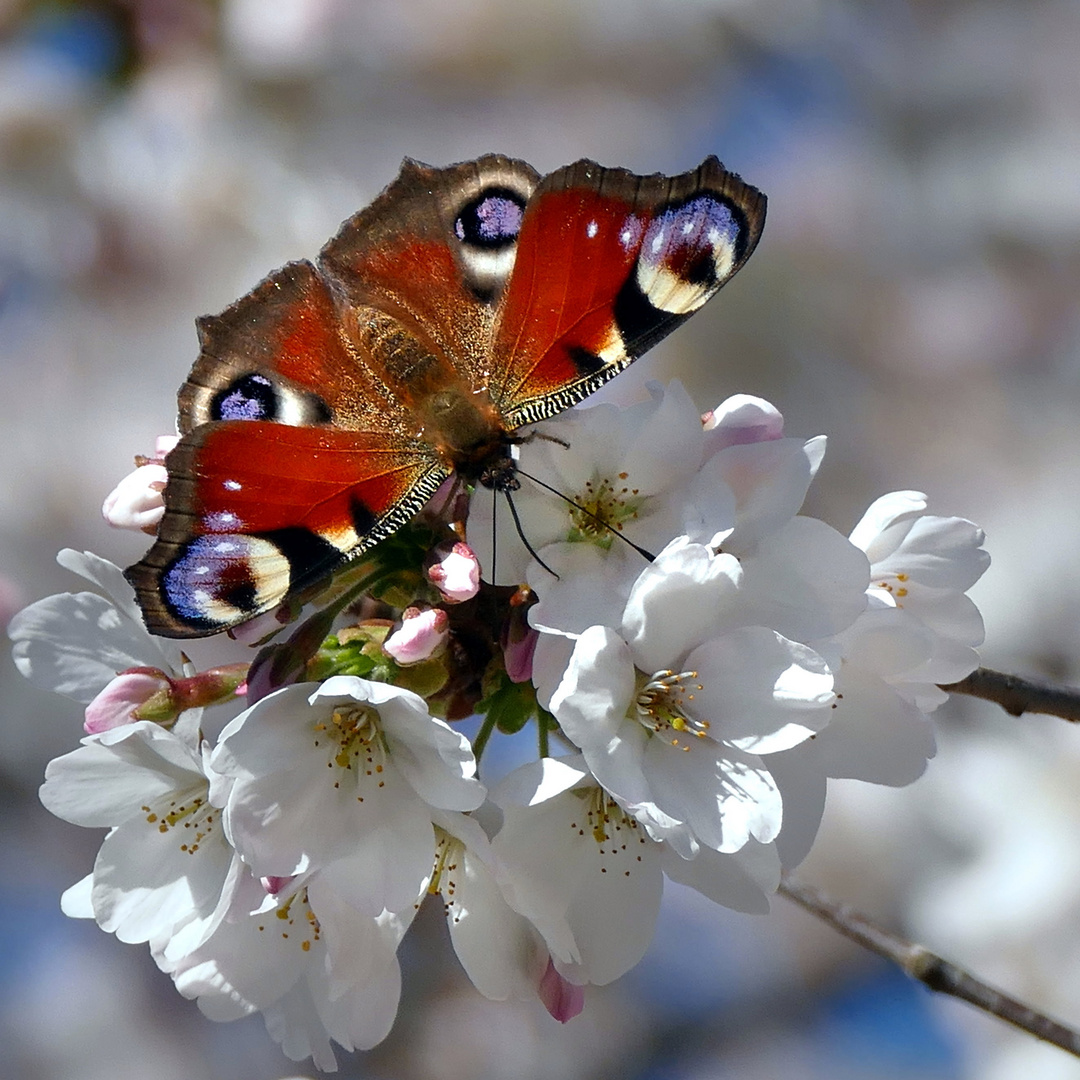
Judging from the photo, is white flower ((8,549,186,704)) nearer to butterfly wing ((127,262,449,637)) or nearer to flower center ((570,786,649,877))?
butterfly wing ((127,262,449,637))

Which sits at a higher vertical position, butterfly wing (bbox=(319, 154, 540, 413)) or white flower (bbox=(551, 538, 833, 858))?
butterfly wing (bbox=(319, 154, 540, 413))

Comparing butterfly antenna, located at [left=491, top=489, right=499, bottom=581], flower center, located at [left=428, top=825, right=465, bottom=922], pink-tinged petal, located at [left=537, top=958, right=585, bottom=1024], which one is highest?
butterfly antenna, located at [left=491, top=489, right=499, bottom=581]

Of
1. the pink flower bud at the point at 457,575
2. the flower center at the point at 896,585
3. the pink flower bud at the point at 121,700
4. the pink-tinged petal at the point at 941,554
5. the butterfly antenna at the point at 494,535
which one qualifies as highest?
the pink-tinged petal at the point at 941,554

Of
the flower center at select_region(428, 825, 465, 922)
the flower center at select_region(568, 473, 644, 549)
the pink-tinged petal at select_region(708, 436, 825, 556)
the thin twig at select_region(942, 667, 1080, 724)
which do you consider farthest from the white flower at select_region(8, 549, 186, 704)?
the thin twig at select_region(942, 667, 1080, 724)

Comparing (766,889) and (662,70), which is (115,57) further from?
(766,889)

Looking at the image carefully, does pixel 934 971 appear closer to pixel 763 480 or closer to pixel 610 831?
pixel 610 831

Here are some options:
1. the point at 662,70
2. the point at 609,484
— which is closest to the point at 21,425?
the point at 662,70

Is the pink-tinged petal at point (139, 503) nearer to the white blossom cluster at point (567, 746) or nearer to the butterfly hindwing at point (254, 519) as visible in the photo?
the white blossom cluster at point (567, 746)

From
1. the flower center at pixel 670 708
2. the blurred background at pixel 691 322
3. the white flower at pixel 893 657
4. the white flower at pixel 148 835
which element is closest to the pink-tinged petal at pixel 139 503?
the white flower at pixel 148 835
